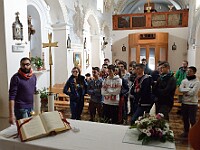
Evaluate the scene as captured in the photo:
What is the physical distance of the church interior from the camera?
12.0ft

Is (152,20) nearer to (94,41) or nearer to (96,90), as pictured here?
(94,41)

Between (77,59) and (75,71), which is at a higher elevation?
→ (77,59)

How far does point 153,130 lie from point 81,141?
69 centimetres

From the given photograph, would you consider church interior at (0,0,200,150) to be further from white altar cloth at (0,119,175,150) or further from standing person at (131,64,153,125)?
standing person at (131,64,153,125)

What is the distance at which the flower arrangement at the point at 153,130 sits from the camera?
6.42 ft

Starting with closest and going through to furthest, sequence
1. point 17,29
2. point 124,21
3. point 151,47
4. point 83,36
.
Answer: point 17,29
point 83,36
point 151,47
point 124,21

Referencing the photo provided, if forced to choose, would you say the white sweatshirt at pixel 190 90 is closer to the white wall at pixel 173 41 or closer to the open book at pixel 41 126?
the open book at pixel 41 126

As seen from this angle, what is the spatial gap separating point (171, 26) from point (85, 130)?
13811 millimetres

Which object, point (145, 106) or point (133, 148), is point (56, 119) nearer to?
point (133, 148)

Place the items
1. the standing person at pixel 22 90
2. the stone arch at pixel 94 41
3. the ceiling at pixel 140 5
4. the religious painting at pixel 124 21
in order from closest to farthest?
the standing person at pixel 22 90 < the stone arch at pixel 94 41 < the religious painting at pixel 124 21 < the ceiling at pixel 140 5

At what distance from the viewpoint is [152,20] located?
14805mm

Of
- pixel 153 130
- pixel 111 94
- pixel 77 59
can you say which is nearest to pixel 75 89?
pixel 111 94

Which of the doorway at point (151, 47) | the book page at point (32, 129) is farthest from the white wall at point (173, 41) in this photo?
the book page at point (32, 129)

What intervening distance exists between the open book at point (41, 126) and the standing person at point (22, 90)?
1.01m
